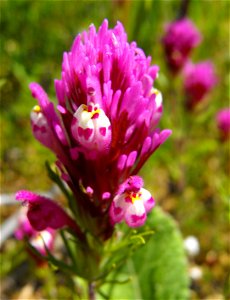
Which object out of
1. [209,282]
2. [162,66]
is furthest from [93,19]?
[209,282]

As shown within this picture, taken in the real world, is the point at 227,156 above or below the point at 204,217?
above

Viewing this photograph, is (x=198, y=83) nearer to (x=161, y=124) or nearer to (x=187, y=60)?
(x=187, y=60)

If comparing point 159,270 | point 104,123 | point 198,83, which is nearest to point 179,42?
point 198,83

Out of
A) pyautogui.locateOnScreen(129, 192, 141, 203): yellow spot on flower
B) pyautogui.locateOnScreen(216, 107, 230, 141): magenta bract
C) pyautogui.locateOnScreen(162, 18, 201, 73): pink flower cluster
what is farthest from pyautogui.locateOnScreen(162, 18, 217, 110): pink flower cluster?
pyautogui.locateOnScreen(129, 192, 141, 203): yellow spot on flower

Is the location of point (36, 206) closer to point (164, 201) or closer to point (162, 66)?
point (164, 201)

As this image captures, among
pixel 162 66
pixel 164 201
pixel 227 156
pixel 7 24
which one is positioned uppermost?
pixel 7 24

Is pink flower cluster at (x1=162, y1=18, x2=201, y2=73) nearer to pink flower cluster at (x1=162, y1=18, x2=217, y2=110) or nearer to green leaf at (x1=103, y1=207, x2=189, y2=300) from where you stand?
pink flower cluster at (x1=162, y1=18, x2=217, y2=110)
